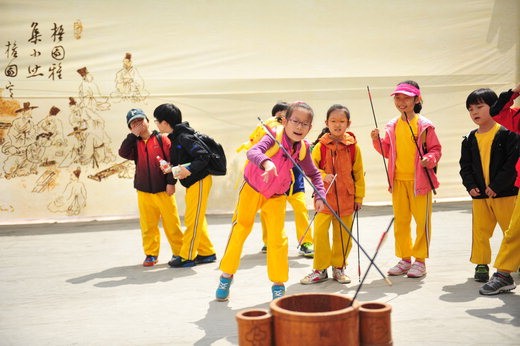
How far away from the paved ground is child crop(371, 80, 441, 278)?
0.23 m

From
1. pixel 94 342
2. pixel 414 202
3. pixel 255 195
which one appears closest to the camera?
pixel 94 342

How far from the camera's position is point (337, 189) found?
14.1ft

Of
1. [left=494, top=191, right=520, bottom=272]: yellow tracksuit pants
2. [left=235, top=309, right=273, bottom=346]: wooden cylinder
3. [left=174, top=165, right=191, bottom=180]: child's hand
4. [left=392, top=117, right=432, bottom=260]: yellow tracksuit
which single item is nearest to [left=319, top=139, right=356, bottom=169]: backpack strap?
[left=392, top=117, right=432, bottom=260]: yellow tracksuit

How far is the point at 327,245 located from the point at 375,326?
2.10 meters

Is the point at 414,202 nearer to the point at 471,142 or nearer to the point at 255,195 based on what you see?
the point at 471,142

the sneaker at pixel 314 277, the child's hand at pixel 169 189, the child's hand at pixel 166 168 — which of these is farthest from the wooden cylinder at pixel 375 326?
the child's hand at pixel 169 189

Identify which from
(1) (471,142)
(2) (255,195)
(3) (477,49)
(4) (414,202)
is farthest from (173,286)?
(3) (477,49)

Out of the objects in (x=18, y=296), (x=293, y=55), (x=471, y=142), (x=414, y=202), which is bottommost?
(x=18, y=296)

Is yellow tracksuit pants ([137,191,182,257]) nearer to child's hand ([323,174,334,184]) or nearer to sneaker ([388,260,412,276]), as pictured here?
child's hand ([323,174,334,184])

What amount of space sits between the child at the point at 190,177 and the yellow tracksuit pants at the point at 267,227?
1.19m

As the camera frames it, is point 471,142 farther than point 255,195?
Yes

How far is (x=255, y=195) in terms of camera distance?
12.0 feet

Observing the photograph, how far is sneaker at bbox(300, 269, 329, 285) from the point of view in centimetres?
422

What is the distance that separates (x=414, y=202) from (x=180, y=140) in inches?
78.0
